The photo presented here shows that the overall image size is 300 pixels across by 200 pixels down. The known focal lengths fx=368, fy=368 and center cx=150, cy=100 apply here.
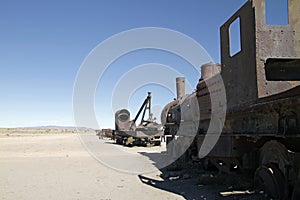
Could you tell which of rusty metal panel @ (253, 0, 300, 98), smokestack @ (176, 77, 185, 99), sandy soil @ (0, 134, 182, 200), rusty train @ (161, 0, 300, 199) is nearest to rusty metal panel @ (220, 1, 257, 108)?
rusty train @ (161, 0, 300, 199)

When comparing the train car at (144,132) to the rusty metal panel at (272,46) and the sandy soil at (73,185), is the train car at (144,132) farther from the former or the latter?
the rusty metal panel at (272,46)

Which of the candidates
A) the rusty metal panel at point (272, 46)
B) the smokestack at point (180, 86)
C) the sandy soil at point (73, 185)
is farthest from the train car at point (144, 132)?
the rusty metal panel at point (272, 46)

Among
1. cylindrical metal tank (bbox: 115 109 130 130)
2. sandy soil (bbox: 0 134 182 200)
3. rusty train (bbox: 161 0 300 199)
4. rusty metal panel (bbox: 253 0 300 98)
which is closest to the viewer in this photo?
rusty train (bbox: 161 0 300 199)

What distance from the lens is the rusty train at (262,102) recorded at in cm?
556

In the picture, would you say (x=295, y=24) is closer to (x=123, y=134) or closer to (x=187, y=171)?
(x=187, y=171)

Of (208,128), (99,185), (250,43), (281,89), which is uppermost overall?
(250,43)

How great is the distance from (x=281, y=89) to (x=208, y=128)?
138 inches

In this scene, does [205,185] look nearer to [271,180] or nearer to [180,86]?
[271,180]

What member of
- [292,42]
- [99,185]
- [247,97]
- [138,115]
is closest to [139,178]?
[99,185]

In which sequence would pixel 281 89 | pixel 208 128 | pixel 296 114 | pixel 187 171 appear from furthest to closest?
pixel 187 171
pixel 208 128
pixel 281 89
pixel 296 114

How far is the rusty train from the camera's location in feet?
18.2

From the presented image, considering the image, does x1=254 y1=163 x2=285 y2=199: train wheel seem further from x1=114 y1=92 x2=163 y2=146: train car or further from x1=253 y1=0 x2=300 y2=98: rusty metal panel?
x1=114 y1=92 x2=163 y2=146: train car

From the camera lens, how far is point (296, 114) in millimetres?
5059

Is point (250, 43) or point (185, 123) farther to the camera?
point (185, 123)
